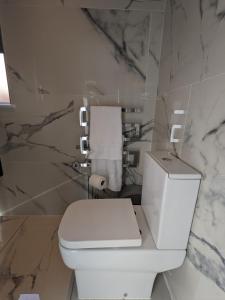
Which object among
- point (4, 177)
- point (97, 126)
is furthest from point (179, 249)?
point (4, 177)

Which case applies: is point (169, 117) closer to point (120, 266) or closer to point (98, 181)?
point (98, 181)

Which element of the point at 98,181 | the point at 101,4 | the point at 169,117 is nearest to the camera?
the point at 169,117

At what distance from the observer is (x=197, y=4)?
2.99 ft

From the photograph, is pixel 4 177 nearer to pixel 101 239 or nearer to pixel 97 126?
pixel 97 126

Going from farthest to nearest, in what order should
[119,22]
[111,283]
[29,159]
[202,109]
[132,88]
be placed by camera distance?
[29,159]
[132,88]
[119,22]
[111,283]
[202,109]

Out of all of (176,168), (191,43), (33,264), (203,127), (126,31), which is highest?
(126,31)

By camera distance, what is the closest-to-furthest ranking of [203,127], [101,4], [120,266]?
[203,127] < [120,266] < [101,4]

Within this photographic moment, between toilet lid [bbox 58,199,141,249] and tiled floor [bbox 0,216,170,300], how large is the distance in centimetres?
50

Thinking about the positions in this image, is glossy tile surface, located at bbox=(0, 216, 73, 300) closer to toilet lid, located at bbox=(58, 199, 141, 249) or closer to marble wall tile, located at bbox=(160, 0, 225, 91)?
toilet lid, located at bbox=(58, 199, 141, 249)

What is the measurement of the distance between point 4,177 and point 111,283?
1287mm

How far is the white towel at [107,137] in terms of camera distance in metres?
1.50

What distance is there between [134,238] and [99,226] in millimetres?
192

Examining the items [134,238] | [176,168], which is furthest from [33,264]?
[176,168]

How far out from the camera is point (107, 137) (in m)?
1.52
